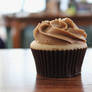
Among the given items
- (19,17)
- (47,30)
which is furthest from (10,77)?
(19,17)

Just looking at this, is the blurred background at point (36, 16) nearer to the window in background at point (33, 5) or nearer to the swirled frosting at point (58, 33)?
the window in background at point (33, 5)

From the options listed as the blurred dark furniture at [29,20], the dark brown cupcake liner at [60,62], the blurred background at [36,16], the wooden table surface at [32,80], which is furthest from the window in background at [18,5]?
the dark brown cupcake liner at [60,62]

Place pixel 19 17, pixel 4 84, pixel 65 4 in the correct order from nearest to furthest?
pixel 4 84
pixel 19 17
pixel 65 4

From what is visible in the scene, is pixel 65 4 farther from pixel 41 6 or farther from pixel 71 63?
pixel 71 63

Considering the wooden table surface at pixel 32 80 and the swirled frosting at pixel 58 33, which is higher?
the swirled frosting at pixel 58 33

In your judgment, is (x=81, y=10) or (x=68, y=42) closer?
(x=68, y=42)

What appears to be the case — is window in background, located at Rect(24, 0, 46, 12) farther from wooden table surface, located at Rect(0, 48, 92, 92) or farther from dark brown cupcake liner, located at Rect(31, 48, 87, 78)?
dark brown cupcake liner, located at Rect(31, 48, 87, 78)

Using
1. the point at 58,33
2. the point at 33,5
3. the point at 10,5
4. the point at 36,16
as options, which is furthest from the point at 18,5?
the point at 58,33
